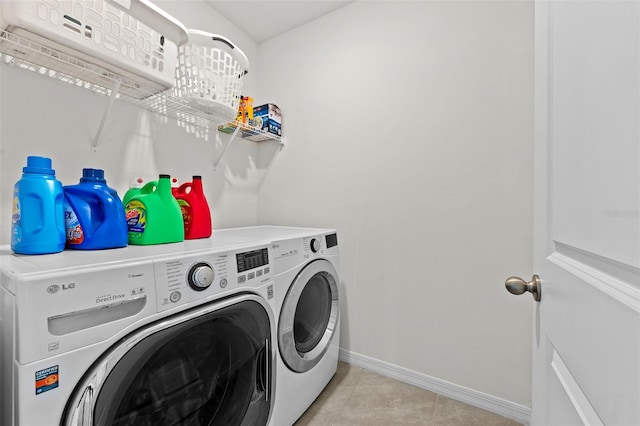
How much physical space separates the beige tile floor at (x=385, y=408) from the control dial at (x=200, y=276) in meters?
1.01

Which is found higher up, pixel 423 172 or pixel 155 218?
pixel 423 172

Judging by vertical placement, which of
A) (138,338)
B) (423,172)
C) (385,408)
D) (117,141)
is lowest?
(385,408)

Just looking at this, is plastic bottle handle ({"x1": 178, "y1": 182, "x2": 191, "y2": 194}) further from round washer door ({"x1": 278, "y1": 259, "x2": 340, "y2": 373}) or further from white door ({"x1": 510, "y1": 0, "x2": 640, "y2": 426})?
white door ({"x1": 510, "y1": 0, "x2": 640, "y2": 426})

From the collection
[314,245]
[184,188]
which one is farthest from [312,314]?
[184,188]

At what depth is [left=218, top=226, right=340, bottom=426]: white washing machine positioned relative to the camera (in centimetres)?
122

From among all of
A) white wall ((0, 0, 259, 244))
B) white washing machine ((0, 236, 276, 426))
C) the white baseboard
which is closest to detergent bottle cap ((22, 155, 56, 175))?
white washing machine ((0, 236, 276, 426))

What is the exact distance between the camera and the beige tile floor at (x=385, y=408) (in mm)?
1399

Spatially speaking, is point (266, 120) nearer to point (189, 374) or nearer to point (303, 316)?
point (303, 316)

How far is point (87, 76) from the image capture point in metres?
1.18

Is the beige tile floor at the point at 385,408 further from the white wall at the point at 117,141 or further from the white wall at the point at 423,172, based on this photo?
the white wall at the point at 117,141

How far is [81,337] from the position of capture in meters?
0.61

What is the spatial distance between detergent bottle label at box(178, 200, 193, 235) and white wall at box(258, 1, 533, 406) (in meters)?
0.92

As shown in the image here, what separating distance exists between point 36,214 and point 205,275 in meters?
0.56

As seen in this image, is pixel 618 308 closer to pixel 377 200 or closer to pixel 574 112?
pixel 574 112
